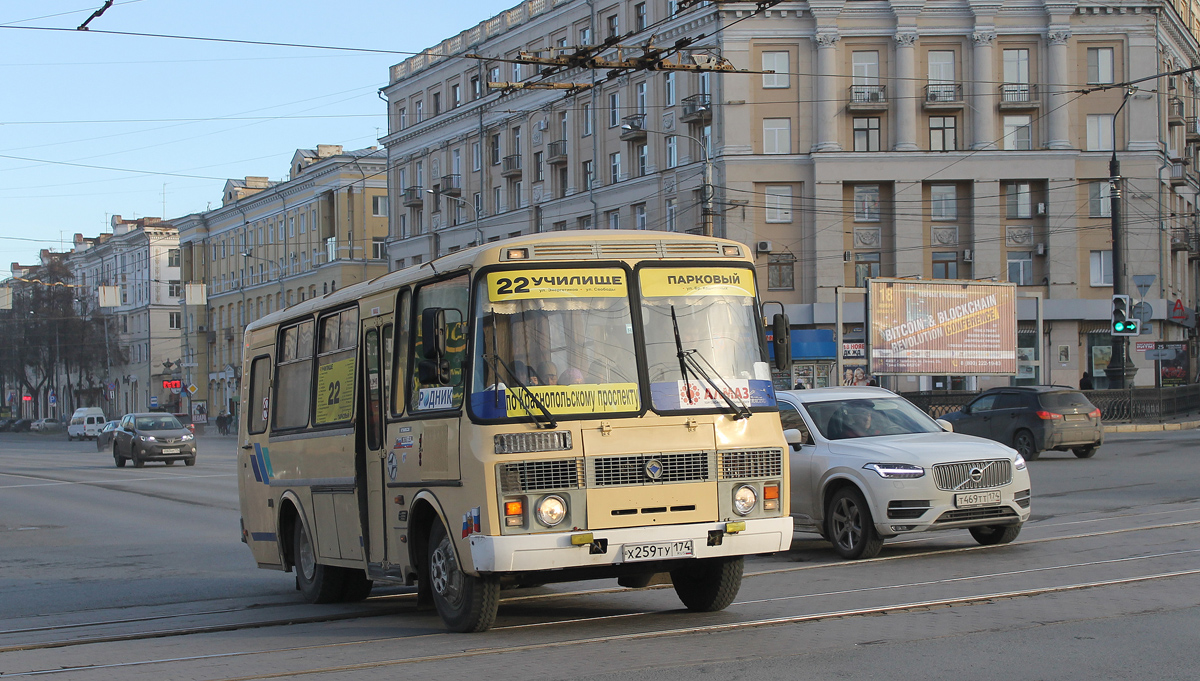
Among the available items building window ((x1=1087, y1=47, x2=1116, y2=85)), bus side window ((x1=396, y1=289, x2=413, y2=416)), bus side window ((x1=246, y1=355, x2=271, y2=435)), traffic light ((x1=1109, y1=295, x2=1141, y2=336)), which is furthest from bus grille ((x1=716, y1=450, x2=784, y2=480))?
building window ((x1=1087, y1=47, x2=1116, y2=85))

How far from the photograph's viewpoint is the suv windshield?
514 inches

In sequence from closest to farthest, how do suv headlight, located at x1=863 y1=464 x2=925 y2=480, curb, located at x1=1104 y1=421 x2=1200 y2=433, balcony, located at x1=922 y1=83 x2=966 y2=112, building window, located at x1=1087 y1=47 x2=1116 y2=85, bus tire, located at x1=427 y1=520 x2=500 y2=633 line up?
bus tire, located at x1=427 y1=520 x2=500 y2=633
suv headlight, located at x1=863 y1=464 x2=925 y2=480
curb, located at x1=1104 y1=421 x2=1200 y2=433
balcony, located at x1=922 y1=83 x2=966 y2=112
building window, located at x1=1087 y1=47 x2=1116 y2=85

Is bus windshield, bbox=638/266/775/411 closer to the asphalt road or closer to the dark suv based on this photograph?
the asphalt road

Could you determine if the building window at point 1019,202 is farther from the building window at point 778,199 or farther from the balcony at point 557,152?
the balcony at point 557,152

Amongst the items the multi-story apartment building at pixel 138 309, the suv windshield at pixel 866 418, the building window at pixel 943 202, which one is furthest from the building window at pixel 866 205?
the multi-story apartment building at pixel 138 309

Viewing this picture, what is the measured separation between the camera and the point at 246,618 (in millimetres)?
10406

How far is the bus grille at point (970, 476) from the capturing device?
38.6ft

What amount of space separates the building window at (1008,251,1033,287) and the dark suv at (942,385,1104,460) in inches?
1226

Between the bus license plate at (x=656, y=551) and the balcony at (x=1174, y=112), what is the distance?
194 feet

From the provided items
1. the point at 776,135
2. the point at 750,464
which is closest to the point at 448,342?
the point at 750,464

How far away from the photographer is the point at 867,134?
5716 cm

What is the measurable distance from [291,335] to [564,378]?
4.23 metres

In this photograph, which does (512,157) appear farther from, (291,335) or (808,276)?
(291,335)

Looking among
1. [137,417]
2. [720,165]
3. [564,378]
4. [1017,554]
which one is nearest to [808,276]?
[720,165]
